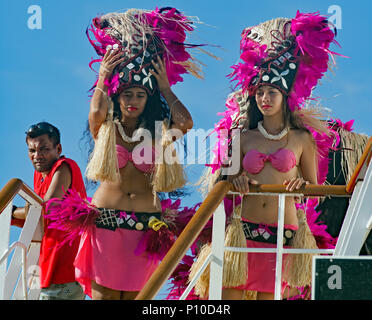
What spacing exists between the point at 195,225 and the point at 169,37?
1.87m

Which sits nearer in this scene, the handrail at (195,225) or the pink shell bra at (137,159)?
the handrail at (195,225)

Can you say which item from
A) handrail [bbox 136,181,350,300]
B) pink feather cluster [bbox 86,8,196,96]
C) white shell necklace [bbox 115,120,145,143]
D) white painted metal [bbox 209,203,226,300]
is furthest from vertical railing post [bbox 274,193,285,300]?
pink feather cluster [bbox 86,8,196,96]

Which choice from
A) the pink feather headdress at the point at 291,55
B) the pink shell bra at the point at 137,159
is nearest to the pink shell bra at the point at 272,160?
the pink feather headdress at the point at 291,55

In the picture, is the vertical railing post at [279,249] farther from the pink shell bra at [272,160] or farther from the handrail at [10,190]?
the handrail at [10,190]

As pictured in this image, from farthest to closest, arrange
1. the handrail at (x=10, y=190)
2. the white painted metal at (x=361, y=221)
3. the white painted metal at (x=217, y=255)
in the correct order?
1. the handrail at (x=10, y=190)
2. the white painted metal at (x=217, y=255)
3. the white painted metal at (x=361, y=221)

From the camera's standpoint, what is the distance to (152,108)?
4.55 m

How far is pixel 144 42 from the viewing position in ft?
15.1

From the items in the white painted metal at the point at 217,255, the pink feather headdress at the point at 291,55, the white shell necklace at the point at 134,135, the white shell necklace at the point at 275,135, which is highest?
the pink feather headdress at the point at 291,55

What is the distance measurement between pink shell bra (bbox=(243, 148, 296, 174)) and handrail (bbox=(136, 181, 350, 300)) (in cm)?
60

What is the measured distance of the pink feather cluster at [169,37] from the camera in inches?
184

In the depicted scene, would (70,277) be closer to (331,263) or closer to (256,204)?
(256,204)

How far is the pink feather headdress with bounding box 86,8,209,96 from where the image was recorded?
178 inches

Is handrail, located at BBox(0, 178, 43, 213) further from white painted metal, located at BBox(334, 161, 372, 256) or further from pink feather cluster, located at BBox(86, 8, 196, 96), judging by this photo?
white painted metal, located at BBox(334, 161, 372, 256)
